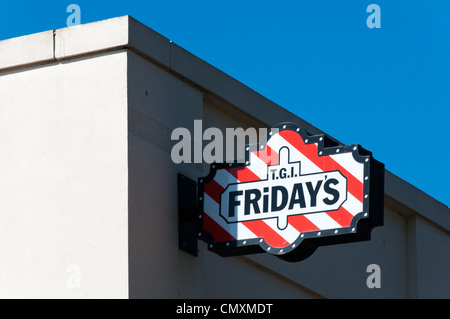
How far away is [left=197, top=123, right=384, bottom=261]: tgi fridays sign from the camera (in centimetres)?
1053

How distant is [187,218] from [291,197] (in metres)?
1.08

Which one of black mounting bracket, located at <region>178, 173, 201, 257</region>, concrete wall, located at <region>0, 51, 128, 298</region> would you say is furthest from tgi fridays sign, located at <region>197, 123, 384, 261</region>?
concrete wall, located at <region>0, 51, 128, 298</region>

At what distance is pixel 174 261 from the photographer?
1123cm

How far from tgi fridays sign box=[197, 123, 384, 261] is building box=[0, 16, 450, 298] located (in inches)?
18.4

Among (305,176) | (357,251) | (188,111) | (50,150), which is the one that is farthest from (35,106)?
(357,251)

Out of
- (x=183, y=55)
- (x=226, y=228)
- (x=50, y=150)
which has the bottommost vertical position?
(x=226, y=228)

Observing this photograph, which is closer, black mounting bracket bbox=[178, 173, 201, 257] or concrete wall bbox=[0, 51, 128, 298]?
concrete wall bbox=[0, 51, 128, 298]

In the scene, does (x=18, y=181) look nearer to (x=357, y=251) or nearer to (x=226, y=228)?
(x=226, y=228)

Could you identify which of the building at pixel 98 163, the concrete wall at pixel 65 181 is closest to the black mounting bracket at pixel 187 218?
the building at pixel 98 163

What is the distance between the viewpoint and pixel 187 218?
11375 millimetres

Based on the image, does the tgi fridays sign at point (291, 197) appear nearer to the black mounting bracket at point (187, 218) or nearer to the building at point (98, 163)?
the black mounting bracket at point (187, 218)

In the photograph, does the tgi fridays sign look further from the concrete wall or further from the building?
the concrete wall

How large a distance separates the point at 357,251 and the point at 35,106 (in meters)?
4.60

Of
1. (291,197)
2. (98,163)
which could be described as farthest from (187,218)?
(291,197)
